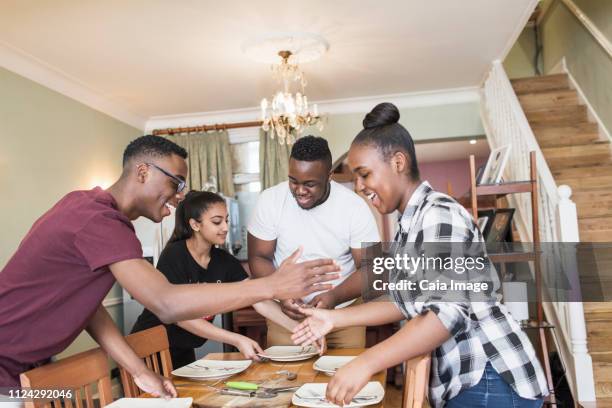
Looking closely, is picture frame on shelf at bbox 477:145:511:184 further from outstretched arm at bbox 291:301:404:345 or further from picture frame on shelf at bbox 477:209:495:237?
outstretched arm at bbox 291:301:404:345

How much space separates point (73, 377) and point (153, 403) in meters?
0.23

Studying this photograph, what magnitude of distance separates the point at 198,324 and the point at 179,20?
201 cm

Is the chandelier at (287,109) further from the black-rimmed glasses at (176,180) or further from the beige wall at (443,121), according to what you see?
the black-rimmed glasses at (176,180)

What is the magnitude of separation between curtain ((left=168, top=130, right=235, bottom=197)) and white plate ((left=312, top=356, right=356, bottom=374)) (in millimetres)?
3750

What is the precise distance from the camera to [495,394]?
118 centimetres

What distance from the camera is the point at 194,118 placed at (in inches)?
219

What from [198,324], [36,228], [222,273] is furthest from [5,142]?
[36,228]

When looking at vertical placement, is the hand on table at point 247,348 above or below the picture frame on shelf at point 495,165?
→ below

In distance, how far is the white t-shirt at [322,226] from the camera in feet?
7.91

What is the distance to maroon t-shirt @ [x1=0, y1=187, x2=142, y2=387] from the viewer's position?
4.35ft

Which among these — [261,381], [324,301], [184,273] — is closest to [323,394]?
[261,381]

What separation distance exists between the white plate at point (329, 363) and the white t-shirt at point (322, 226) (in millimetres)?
536

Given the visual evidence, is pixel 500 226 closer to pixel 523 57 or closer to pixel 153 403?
pixel 153 403

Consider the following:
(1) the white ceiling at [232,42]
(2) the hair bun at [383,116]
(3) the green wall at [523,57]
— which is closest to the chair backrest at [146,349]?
(2) the hair bun at [383,116]
